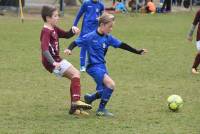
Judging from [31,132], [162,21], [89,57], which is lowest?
[162,21]

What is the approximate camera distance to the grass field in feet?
25.2

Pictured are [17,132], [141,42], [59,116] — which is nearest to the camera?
[17,132]

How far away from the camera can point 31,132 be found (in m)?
7.26

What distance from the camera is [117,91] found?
413 inches

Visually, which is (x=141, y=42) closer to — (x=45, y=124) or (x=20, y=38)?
(x=20, y=38)

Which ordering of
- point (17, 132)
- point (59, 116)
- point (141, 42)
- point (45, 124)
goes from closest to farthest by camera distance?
point (17, 132)
point (45, 124)
point (59, 116)
point (141, 42)

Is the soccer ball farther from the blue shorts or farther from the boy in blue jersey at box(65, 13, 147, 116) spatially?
the blue shorts

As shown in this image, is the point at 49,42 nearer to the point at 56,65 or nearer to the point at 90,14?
the point at 56,65

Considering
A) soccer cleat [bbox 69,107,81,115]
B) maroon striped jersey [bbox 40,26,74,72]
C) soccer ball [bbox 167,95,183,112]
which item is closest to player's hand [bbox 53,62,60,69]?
maroon striped jersey [bbox 40,26,74,72]

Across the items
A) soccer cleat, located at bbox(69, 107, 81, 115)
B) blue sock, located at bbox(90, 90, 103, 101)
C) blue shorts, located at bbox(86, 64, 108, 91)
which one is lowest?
soccer cleat, located at bbox(69, 107, 81, 115)

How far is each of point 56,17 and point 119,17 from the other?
821 inches

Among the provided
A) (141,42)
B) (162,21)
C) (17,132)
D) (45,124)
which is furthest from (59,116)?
(162,21)

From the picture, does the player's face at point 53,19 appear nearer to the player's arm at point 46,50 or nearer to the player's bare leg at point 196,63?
the player's arm at point 46,50

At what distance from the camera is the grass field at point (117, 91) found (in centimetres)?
769
